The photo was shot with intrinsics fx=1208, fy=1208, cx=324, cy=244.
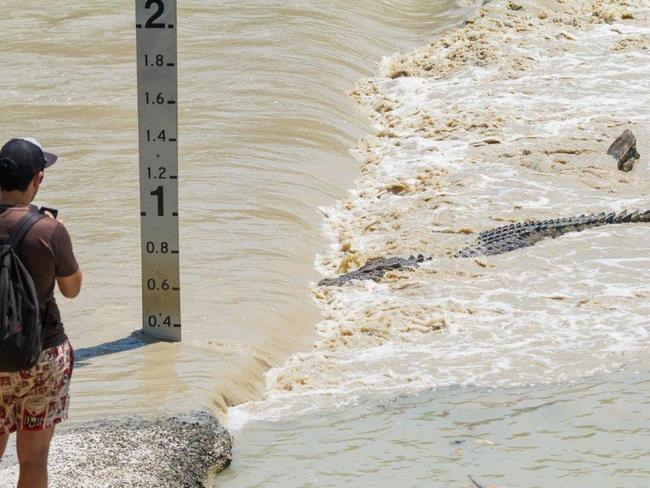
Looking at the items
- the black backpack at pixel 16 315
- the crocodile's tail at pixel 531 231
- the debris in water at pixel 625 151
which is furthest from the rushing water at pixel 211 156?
the debris in water at pixel 625 151

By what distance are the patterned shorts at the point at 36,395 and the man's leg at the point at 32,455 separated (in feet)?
0.17

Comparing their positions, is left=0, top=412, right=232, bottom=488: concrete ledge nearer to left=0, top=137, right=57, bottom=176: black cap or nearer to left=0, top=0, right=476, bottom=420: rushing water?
left=0, top=0, right=476, bottom=420: rushing water

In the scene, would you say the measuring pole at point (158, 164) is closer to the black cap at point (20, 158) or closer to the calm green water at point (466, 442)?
the calm green water at point (466, 442)

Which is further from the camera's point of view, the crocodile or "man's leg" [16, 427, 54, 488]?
the crocodile

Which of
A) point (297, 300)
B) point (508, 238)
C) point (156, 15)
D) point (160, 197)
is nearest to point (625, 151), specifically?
point (508, 238)

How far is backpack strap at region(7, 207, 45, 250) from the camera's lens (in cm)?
458

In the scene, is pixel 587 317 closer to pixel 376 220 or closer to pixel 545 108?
pixel 376 220

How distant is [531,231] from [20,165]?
24.2 ft

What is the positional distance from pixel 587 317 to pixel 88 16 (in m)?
12.8

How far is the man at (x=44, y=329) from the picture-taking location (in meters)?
4.62

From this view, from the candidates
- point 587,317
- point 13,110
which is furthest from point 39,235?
point 13,110

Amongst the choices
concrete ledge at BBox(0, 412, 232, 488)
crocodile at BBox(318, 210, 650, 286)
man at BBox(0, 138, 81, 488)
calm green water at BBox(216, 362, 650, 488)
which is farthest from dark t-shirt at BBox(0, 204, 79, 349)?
crocodile at BBox(318, 210, 650, 286)

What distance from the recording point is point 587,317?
9.35 m

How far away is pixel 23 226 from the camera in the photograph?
461 centimetres
